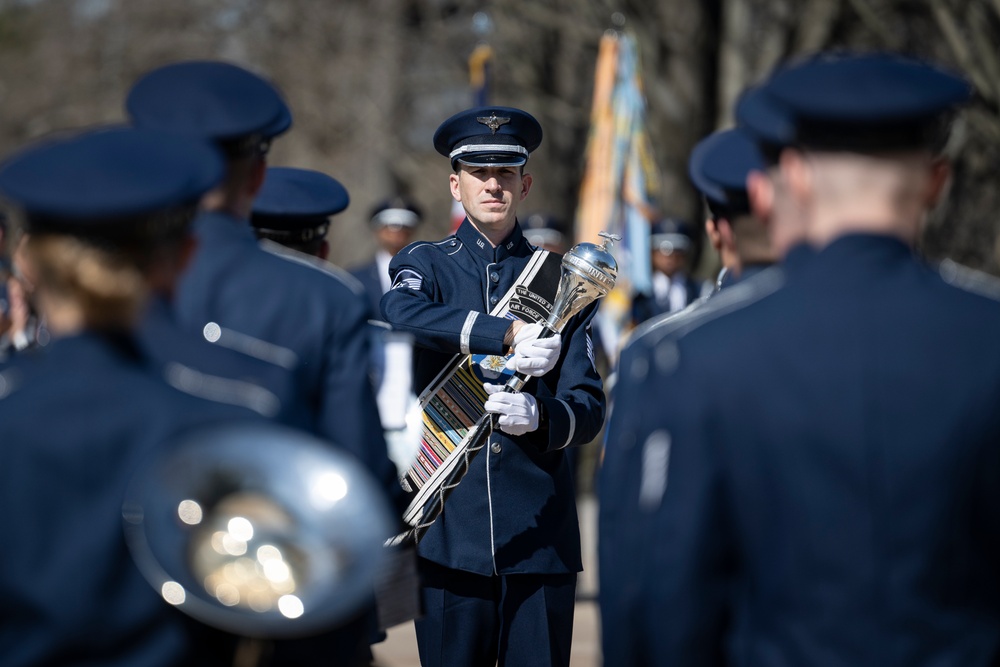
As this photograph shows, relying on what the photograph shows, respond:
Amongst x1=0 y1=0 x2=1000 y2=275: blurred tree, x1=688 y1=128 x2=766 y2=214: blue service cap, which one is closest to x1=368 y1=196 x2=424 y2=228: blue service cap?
x1=0 y1=0 x2=1000 y2=275: blurred tree

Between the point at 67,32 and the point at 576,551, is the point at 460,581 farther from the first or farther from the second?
the point at 67,32

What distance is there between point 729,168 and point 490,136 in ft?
4.86

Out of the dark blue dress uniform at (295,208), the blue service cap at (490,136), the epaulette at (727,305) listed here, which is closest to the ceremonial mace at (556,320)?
the blue service cap at (490,136)

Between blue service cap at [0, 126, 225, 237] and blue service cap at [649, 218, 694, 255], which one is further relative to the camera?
blue service cap at [649, 218, 694, 255]

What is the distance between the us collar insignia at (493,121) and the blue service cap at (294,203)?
2.09 feet

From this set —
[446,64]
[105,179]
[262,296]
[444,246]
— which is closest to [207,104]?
[262,296]

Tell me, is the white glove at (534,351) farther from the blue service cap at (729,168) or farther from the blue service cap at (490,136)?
the blue service cap at (729,168)

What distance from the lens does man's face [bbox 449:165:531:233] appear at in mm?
4605

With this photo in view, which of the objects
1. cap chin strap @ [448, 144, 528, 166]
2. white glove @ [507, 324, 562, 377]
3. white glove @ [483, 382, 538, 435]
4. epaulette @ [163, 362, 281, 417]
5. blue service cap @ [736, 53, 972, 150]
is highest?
blue service cap @ [736, 53, 972, 150]

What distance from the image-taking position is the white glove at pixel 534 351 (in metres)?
4.20

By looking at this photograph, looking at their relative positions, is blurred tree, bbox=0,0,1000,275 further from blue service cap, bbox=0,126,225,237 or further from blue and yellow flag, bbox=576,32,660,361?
blue service cap, bbox=0,126,225,237

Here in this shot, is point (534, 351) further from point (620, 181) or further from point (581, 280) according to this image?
point (620, 181)

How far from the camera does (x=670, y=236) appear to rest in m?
11.1

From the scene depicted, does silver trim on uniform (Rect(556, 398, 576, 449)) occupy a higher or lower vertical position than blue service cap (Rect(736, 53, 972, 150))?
lower
